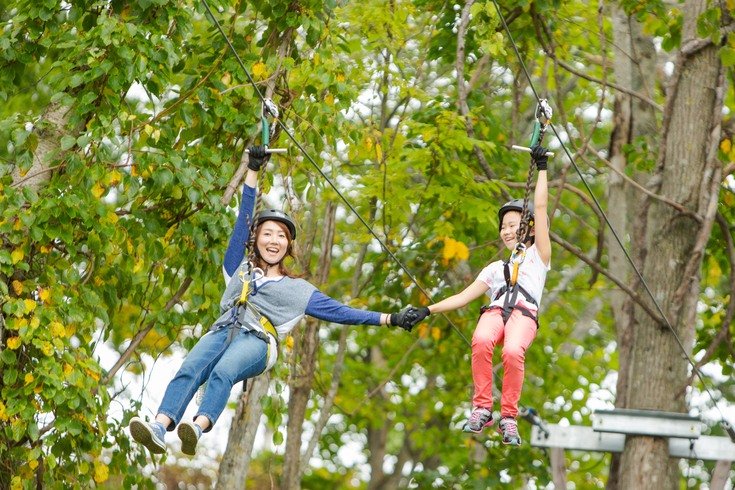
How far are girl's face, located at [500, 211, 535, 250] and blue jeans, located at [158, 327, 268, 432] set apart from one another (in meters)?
1.48

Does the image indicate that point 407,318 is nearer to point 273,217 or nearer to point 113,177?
point 273,217

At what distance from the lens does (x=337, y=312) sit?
13.3ft

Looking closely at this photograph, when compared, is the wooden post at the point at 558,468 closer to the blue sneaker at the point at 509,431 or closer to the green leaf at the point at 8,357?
the blue sneaker at the point at 509,431

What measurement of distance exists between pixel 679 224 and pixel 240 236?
4.13 meters

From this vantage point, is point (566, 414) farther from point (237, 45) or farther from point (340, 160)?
point (237, 45)

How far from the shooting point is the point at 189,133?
5.25m

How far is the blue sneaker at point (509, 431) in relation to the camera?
148 inches

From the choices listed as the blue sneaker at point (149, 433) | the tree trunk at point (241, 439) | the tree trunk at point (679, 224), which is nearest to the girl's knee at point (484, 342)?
the blue sneaker at point (149, 433)

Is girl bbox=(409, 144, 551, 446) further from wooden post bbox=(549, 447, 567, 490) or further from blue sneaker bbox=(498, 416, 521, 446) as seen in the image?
wooden post bbox=(549, 447, 567, 490)

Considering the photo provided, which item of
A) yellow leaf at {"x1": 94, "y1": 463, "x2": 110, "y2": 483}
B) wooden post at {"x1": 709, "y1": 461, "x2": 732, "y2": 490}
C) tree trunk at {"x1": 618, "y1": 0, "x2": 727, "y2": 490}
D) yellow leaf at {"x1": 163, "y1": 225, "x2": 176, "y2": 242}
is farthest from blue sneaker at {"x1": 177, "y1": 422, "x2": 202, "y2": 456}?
wooden post at {"x1": 709, "y1": 461, "x2": 732, "y2": 490}

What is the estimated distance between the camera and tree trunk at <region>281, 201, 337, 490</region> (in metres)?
7.45

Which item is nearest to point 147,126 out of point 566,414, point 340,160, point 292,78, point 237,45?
point 237,45

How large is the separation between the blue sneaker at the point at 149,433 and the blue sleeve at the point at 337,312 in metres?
1.02

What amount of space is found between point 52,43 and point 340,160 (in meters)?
4.24
